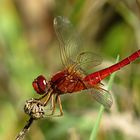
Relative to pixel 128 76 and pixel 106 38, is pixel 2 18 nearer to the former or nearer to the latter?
pixel 106 38

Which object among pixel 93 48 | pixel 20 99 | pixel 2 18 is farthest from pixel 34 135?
pixel 2 18

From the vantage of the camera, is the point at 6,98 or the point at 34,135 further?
the point at 6,98

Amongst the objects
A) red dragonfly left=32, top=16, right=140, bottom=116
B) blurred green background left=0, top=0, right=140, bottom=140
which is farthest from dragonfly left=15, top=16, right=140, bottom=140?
blurred green background left=0, top=0, right=140, bottom=140

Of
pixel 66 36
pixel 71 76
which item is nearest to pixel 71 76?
pixel 71 76

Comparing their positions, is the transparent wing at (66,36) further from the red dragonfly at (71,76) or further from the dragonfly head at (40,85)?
the dragonfly head at (40,85)

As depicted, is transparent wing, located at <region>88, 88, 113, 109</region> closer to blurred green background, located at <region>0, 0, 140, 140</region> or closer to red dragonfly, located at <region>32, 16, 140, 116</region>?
red dragonfly, located at <region>32, 16, 140, 116</region>

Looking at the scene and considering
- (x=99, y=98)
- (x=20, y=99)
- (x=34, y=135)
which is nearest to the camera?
(x=99, y=98)
